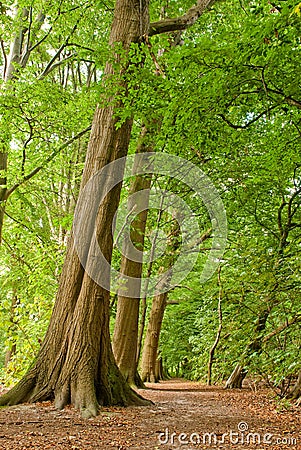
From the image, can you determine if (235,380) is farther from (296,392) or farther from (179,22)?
(179,22)

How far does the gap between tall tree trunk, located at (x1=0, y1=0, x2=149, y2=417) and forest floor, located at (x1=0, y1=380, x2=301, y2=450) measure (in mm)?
241

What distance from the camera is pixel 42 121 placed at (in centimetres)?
930

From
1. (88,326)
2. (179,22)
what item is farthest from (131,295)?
(179,22)

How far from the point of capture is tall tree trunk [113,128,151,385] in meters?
8.50

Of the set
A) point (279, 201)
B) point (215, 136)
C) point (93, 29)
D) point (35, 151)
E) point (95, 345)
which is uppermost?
point (93, 29)

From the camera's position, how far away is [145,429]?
449 centimetres

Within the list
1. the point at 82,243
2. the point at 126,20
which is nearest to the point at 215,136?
the point at 82,243

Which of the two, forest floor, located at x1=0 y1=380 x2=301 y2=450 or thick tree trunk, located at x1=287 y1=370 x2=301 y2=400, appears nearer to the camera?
forest floor, located at x1=0 y1=380 x2=301 y2=450

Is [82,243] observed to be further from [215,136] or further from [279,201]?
[279,201]

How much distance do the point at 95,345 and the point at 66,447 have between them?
2.22 m

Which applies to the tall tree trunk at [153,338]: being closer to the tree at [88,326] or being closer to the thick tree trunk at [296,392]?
the tree at [88,326]

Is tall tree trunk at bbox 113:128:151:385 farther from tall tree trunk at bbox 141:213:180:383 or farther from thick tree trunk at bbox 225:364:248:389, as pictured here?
tall tree trunk at bbox 141:213:180:383

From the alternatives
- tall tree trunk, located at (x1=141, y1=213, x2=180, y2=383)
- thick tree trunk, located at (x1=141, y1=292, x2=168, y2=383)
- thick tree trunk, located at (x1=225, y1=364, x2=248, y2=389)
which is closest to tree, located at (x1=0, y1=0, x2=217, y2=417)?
thick tree trunk, located at (x1=225, y1=364, x2=248, y2=389)

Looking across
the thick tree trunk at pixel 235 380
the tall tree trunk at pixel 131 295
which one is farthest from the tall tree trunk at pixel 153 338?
the tall tree trunk at pixel 131 295
